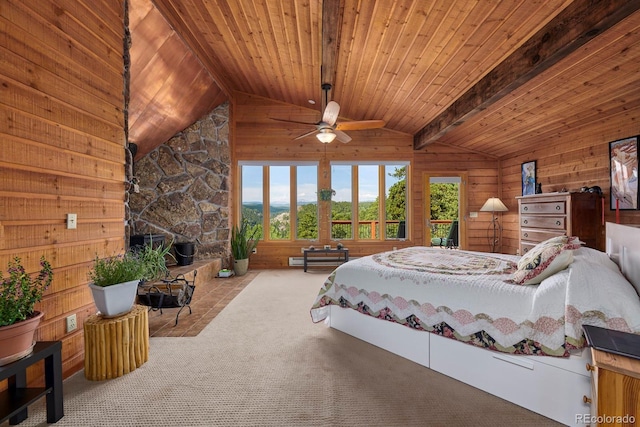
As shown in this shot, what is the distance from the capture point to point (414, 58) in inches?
129

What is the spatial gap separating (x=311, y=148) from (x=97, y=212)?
4.30 meters

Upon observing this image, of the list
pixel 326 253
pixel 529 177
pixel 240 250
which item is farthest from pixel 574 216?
pixel 240 250

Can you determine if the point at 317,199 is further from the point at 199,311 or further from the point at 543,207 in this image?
the point at 543,207

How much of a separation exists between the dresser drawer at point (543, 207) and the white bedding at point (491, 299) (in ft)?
5.13

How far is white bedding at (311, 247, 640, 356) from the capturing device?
5.09 feet

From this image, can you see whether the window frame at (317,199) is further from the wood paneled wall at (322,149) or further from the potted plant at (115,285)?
the potted plant at (115,285)

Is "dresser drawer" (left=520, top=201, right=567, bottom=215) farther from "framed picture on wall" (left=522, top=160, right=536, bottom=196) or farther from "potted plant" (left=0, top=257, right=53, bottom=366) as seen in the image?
"potted plant" (left=0, top=257, right=53, bottom=366)

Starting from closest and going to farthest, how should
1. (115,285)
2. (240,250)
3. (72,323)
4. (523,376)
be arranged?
(523,376) < (115,285) < (72,323) < (240,250)

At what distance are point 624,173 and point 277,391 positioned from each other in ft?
14.5

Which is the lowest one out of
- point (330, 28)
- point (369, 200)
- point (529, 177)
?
point (369, 200)

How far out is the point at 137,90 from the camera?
3.59m

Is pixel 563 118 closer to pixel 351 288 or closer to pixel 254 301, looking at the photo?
pixel 351 288

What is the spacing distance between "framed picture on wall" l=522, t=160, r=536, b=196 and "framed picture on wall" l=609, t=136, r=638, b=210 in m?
1.38

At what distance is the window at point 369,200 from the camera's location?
6.18 m
